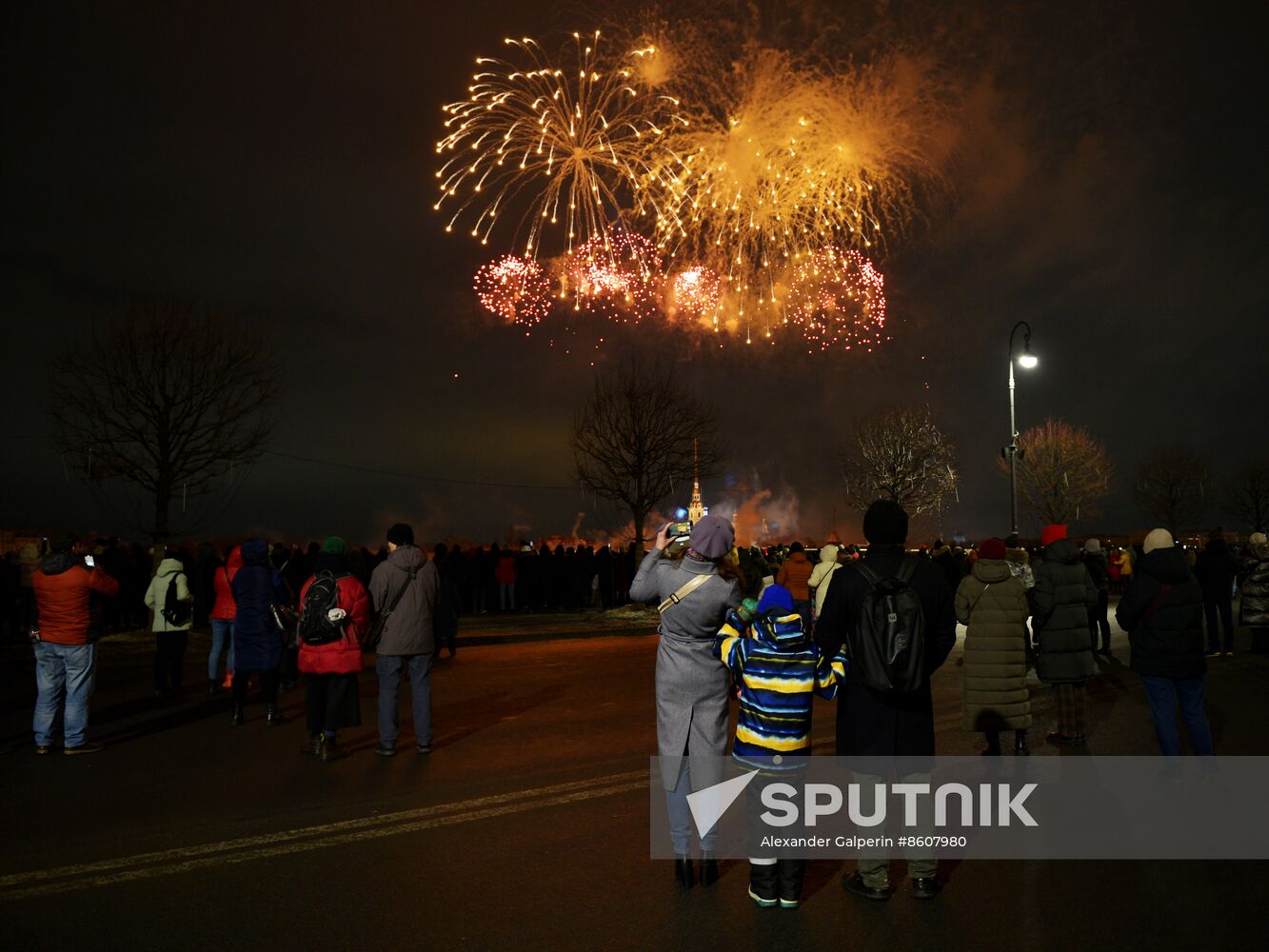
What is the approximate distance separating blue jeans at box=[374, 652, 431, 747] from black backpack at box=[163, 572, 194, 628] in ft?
13.1

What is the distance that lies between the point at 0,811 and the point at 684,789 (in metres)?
Answer: 5.10

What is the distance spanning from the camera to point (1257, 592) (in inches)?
575

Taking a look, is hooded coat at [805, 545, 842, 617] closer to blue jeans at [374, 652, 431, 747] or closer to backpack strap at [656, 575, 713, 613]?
blue jeans at [374, 652, 431, 747]

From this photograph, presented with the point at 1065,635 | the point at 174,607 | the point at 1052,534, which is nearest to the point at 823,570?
the point at 1052,534

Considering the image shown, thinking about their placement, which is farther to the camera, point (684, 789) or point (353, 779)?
point (353, 779)

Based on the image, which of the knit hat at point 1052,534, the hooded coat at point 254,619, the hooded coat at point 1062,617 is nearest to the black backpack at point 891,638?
the hooded coat at point 1062,617

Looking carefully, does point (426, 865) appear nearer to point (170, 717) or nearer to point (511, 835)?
point (511, 835)

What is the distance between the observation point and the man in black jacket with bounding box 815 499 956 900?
4863 millimetres

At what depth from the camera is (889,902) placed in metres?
5.00

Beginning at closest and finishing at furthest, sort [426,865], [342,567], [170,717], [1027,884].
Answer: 1. [1027,884]
2. [426,865]
3. [342,567]
4. [170,717]

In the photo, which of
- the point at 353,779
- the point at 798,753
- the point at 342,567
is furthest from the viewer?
the point at 342,567

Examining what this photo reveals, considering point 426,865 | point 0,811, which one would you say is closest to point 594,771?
point 426,865

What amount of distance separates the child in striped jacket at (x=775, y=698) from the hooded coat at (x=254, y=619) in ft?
22.2

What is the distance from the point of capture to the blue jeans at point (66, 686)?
28.9 feet
